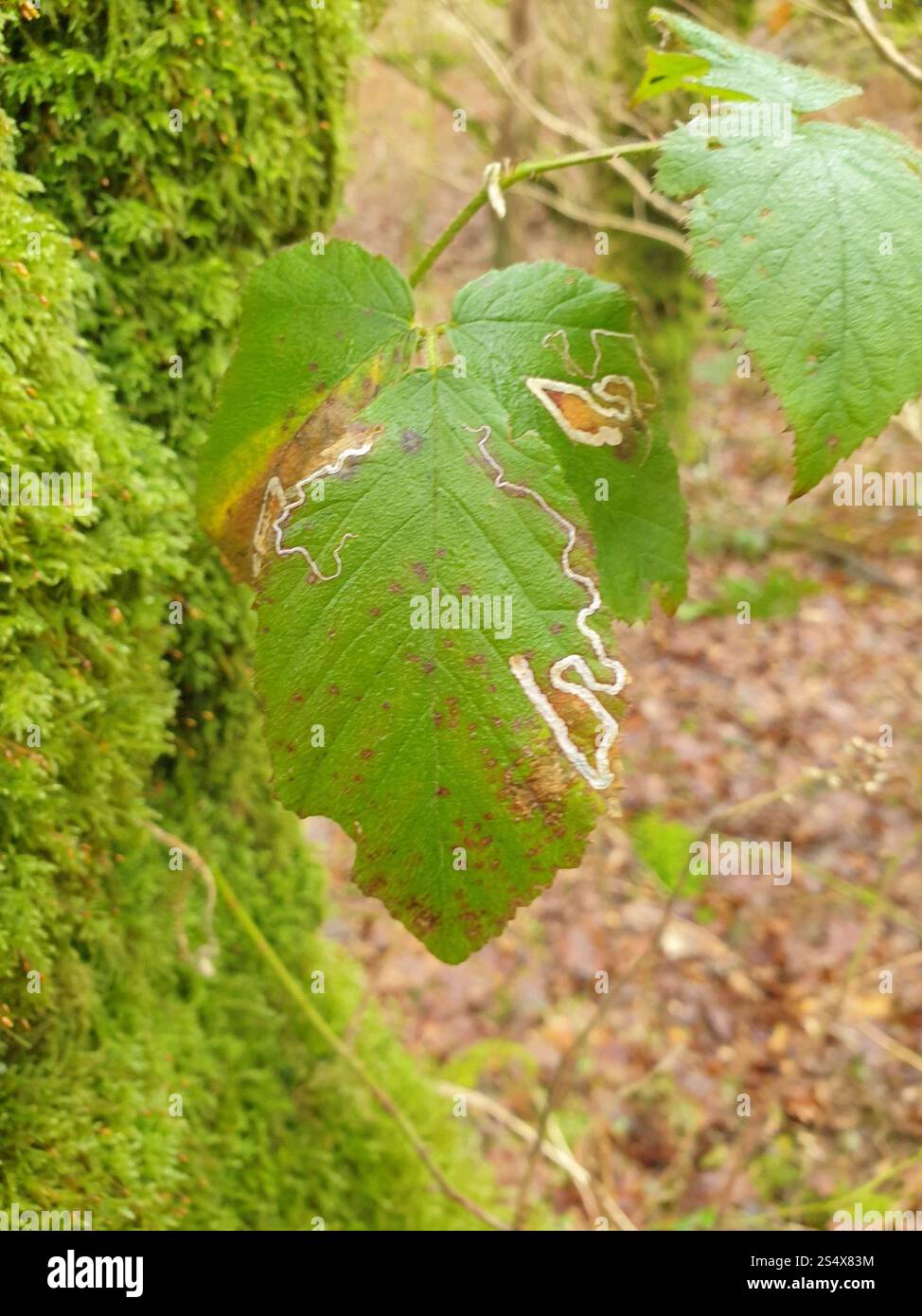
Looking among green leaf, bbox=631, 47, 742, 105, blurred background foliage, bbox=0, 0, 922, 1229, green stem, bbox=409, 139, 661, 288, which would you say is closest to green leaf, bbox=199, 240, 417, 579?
green stem, bbox=409, 139, 661, 288

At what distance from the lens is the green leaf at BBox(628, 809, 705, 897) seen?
117 inches

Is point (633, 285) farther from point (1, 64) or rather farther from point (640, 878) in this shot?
point (1, 64)

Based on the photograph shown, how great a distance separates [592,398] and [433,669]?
359 millimetres

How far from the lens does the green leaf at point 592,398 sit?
901 mm

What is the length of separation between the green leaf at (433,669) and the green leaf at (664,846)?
229 cm

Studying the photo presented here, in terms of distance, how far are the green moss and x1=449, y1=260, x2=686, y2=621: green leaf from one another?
42cm

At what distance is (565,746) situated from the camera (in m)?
0.75

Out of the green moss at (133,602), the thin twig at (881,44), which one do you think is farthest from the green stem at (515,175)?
the thin twig at (881,44)

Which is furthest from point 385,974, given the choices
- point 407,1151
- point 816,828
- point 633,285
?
point 633,285

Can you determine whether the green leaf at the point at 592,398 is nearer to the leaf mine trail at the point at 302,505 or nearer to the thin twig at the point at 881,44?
the leaf mine trail at the point at 302,505

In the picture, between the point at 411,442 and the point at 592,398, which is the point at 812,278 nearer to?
the point at 592,398

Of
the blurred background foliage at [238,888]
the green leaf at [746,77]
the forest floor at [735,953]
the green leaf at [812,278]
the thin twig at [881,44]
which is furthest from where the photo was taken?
the forest floor at [735,953]

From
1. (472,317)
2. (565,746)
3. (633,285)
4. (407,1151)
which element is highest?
(633,285)
